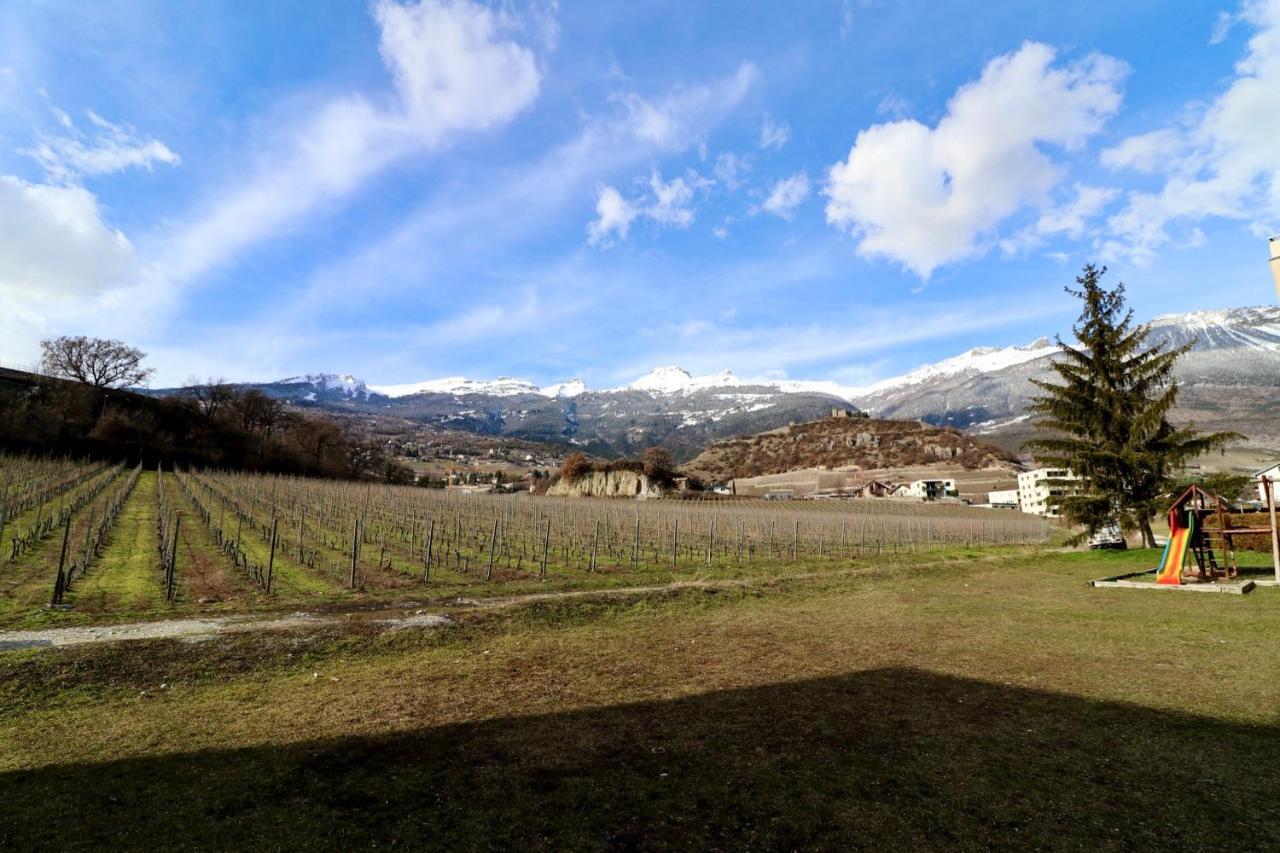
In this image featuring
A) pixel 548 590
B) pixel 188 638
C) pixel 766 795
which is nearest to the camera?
pixel 766 795

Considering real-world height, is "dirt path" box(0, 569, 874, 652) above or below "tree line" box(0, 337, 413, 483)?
below

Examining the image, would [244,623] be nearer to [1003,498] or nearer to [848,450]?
[1003,498]

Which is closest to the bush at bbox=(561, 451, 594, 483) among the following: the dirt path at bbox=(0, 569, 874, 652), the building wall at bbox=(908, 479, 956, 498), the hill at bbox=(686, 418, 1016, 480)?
the hill at bbox=(686, 418, 1016, 480)

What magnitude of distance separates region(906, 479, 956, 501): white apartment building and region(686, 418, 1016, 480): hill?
698 inches

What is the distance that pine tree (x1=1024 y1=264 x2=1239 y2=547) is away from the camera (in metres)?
21.0

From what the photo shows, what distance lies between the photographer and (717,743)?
248 inches

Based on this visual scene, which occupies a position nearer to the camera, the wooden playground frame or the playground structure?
the wooden playground frame

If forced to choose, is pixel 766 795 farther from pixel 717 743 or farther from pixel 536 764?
pixel 536 764

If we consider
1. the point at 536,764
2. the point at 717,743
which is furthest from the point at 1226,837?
the point at 536,764

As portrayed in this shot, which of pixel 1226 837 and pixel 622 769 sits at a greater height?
pixel 1226 837

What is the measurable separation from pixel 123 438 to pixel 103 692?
3099 inches

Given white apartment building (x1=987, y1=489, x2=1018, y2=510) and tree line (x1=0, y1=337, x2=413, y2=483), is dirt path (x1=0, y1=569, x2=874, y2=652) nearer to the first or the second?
tree line (x1=0, y1=337, x2=413, y2=483)

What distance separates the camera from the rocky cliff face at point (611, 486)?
9669 centimetres

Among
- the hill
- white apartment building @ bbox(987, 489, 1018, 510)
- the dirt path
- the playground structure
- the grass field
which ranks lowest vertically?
white apartment building @ bbox(987, 489, 1018, 510)
